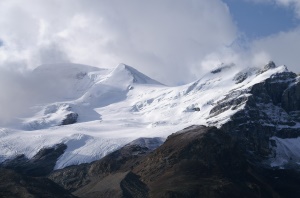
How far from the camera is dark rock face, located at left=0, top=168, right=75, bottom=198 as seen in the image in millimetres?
142625

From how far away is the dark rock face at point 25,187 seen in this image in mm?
142625

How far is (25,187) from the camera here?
486ft

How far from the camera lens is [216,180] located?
186 metres

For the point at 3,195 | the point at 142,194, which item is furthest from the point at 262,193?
the point at 3,195

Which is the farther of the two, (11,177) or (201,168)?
(201,168)

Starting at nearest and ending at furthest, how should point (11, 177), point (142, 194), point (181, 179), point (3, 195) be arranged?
point (3, 195)
point (11, 177)
point (142, 194)
point (181, 179)

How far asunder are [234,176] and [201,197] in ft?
112

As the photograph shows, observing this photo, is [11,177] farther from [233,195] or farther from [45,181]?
[233,195]

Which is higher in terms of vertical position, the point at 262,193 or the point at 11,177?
the point at 11,177

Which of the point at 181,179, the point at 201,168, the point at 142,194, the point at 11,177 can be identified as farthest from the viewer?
the point at 201,168

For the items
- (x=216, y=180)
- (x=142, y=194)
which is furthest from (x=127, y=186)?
(x=216, y=180)

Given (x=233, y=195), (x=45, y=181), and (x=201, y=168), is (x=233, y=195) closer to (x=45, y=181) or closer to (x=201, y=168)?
(x=201, y=168)

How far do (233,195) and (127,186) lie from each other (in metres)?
33.3

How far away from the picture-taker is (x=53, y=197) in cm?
14500
